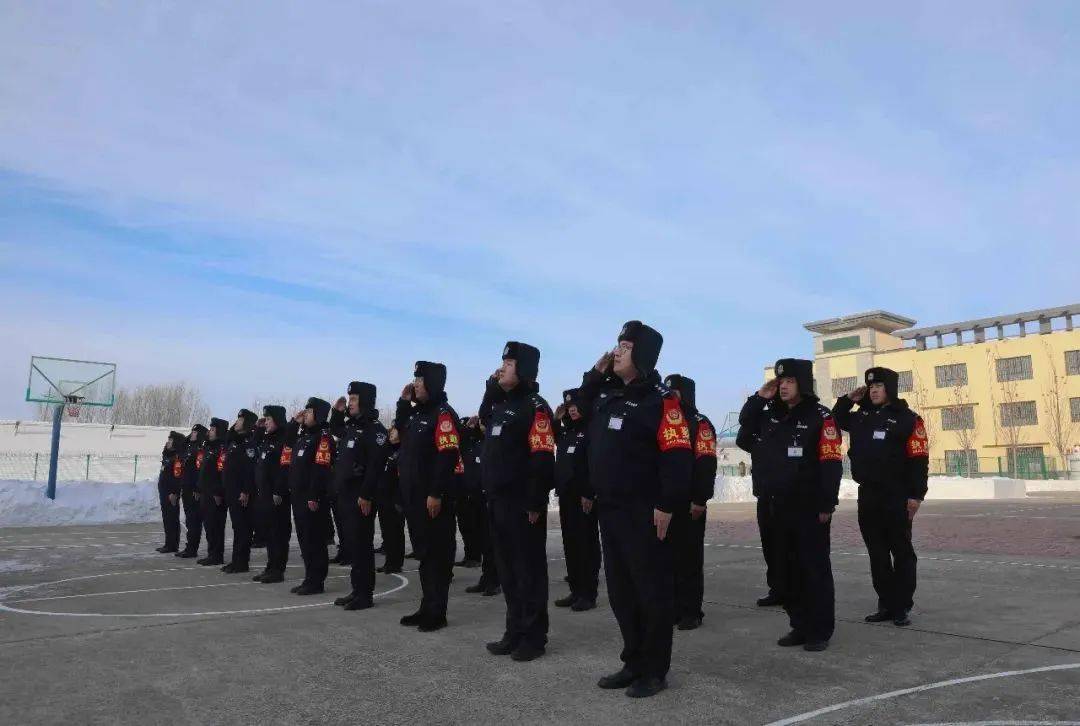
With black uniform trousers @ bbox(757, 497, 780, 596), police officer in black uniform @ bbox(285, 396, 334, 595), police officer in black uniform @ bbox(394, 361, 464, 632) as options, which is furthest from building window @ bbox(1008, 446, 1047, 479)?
police officer in black uniform @ bbox(394, 361, 464, 632)

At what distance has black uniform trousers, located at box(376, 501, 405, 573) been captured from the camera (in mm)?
8930

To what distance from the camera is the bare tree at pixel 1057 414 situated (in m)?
63.4

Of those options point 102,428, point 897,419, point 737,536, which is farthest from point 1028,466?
point 102,428

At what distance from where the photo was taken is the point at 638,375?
514 centimetres

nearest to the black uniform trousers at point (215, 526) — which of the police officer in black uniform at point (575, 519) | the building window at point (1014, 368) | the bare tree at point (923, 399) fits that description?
the police officer in black uniform at point (575, 519)

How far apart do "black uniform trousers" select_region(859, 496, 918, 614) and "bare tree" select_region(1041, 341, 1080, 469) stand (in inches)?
2661

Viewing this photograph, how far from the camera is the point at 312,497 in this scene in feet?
29.9

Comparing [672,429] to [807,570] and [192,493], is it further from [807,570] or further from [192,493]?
[192,493]

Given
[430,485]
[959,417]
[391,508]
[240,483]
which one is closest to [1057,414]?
[959,417]

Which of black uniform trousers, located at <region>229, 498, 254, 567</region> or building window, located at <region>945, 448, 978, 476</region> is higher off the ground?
building window, located at <region>945, 448, 978, 476</region>

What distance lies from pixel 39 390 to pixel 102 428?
103ft

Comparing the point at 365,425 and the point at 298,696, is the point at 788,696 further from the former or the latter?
the point at 365,425

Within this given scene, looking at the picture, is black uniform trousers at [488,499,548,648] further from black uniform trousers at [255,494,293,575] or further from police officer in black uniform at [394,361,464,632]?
black uniform trousers at [255,494,293,575]

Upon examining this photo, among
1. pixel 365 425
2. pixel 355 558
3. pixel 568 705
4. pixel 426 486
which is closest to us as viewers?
pixel 568 705
